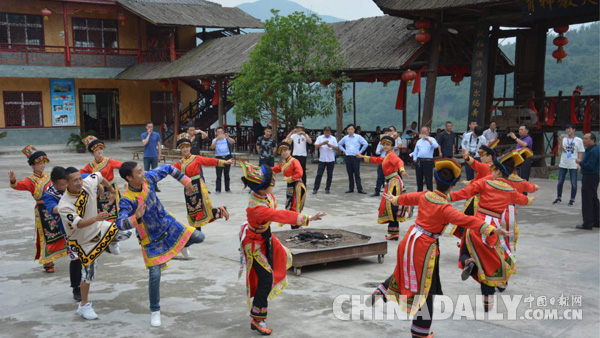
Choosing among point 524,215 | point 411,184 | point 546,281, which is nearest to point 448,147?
point 411,184

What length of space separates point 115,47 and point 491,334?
26.8 meters

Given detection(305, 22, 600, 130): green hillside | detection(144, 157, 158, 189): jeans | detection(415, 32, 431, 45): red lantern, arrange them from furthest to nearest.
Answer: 1. detection(305, 22, 600, 130): green hillside
2. detection(415, 32, 431, 45): red lantern
3. detection(144, 157, 158, 189): jeans

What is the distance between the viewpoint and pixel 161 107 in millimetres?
30094

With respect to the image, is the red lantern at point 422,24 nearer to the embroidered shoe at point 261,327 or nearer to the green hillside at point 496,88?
the embroidered shoe at point 261,327

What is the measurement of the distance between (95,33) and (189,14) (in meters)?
4.77

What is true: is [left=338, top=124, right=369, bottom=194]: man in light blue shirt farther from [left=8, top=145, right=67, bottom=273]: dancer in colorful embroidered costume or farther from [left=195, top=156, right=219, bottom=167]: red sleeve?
[left=8, top=145, right=67, bottom=273]: dancer in colorful embroidered costume

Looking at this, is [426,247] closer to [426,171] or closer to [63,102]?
[426,171]

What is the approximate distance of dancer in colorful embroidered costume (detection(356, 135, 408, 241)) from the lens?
855 centimetres

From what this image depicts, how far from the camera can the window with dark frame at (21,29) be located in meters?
25.8

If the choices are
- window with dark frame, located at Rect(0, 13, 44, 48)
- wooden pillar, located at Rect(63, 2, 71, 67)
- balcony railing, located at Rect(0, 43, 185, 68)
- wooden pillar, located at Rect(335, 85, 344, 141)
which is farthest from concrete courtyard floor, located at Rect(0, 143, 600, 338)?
window with dark frame, located at Rect(0, 13, 44, 48)

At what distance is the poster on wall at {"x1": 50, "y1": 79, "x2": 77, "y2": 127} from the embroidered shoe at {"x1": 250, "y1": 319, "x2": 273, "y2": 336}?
24.6 m

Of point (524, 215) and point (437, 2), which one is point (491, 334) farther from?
point (437, 2)

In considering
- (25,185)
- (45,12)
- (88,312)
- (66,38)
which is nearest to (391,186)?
(88,312)

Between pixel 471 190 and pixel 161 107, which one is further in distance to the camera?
pixel 161 107
